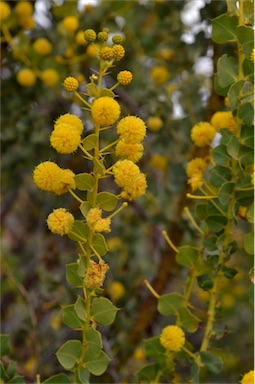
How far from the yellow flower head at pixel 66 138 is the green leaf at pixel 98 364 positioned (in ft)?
0.69

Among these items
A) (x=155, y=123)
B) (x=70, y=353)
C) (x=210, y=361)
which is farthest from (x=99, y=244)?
(x=155, y=123)

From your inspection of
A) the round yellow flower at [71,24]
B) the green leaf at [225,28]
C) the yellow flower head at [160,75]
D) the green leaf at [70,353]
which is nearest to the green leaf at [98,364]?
the green leaf at [70,353]

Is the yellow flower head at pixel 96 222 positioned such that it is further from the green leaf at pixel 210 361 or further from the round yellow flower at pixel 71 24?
the round yellow flower at pixel 71 24

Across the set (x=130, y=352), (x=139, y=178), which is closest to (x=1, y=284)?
(x=130, y=352)

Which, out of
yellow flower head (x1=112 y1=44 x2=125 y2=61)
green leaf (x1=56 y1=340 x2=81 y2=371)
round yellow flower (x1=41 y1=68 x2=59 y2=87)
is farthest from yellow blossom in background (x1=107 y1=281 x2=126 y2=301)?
yellow flower head (x1=112 y1=44 x2=125 y2=61)

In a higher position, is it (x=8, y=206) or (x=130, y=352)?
(x=130, y=352)

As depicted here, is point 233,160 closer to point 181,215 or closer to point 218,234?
point 218,234

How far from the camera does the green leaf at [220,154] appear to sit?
0.72m

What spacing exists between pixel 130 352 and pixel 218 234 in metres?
0.55

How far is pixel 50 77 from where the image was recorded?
1.32 metres

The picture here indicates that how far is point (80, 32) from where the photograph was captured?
1293 millimetres

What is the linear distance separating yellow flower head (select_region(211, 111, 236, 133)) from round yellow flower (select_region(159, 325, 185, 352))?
0.23 m

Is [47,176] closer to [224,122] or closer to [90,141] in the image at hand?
[90,141]

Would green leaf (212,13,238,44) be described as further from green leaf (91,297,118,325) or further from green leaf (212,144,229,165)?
green leaf (91,297,118,325)
